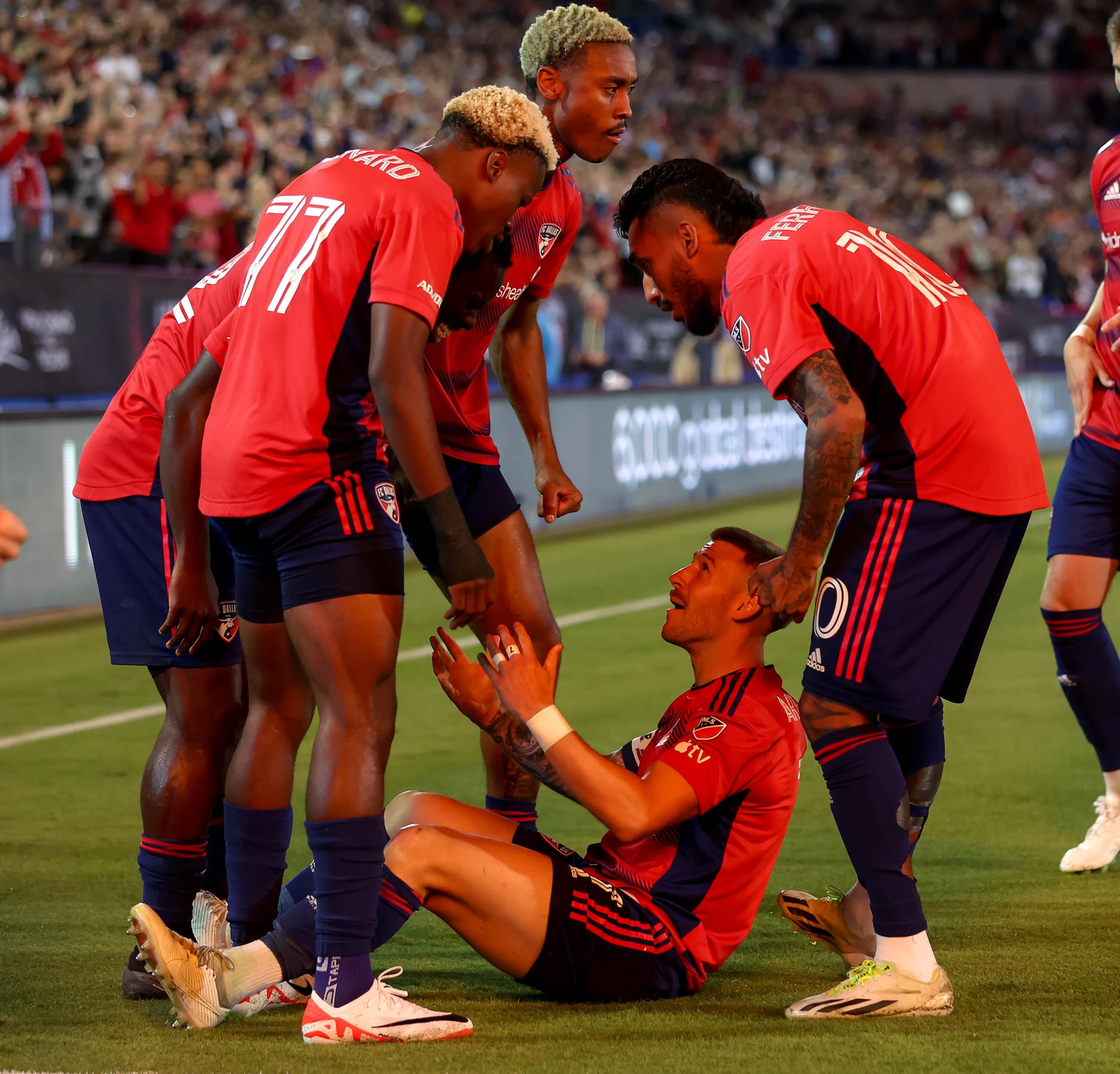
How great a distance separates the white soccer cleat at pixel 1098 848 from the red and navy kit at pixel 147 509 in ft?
8.92

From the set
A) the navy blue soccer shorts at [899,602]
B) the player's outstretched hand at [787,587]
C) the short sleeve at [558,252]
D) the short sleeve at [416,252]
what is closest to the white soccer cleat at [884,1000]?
the navy blue soccer shorts at [899,602]

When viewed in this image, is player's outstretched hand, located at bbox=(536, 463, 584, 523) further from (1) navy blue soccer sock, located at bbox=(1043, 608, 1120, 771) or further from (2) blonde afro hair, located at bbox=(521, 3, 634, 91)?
(1) navy blue soccer sock, located at bbox=(1043, 608, 1120, 771)

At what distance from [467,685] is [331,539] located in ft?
1.84

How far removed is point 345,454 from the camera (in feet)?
11.4

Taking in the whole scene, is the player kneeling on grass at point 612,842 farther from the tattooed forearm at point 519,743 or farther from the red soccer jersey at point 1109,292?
the red soccer jersey at point 1109,292

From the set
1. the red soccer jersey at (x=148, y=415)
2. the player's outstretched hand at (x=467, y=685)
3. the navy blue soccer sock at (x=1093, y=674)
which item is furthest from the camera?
the navy blue soccer sock at (x=1093, y=674)

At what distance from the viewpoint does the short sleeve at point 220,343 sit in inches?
141

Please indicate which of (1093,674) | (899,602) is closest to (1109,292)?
(1093,674)

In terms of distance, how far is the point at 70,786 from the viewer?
6.17 meters

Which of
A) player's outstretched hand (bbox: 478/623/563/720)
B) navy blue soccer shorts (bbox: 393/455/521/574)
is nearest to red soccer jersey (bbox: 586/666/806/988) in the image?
player's outstretched hand (bbox: 478/623/563/720)

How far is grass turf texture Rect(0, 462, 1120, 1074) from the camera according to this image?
3.27 metres

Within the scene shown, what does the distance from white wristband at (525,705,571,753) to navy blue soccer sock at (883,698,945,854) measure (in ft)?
3.50

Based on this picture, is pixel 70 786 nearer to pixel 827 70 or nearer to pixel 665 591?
pixel 665 591

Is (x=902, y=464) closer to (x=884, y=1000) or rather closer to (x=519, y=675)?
(x=519, y=675)
